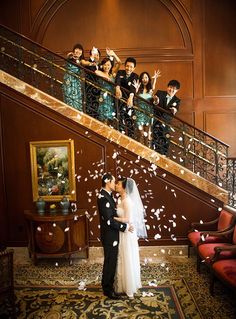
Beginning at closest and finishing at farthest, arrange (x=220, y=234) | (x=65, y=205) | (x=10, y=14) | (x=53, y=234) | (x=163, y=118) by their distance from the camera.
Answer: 1. (x=220, y=234)
2. (x=53, y=234)
3. (x=65, y=205)
4. (x=163, y=118)
5. (x=10, y=14)

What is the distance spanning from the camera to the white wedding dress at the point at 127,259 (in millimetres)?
4234

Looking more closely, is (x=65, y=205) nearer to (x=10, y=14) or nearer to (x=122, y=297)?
(x=122, y=297)

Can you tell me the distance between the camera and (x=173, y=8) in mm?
8078

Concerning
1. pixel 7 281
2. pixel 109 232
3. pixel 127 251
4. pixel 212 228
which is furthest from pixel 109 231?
pixel 212 228

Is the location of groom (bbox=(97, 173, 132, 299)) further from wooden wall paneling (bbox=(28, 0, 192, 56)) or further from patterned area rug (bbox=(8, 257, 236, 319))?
wooden wall paneling (bbox=(28, 0, 192, 56))

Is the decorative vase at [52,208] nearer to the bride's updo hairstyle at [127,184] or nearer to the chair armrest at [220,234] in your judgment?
the bride's updo hairstyle at [127,184]

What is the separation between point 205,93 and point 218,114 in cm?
63

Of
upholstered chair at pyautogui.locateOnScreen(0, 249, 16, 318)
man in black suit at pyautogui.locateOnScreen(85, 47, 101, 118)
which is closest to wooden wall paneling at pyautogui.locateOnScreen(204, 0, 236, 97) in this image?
man in black suit at pyautogui.locateOnScreen(85, 47, 101, 118)

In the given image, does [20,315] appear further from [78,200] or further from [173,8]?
[173,8]

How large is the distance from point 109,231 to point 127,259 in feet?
1.47

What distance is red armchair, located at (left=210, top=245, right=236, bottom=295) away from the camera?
3.84 meters

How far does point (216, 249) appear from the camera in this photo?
4355 mm

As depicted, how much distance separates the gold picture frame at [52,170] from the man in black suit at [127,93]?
117cm

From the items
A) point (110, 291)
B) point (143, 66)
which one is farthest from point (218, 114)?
point (110, 291)
